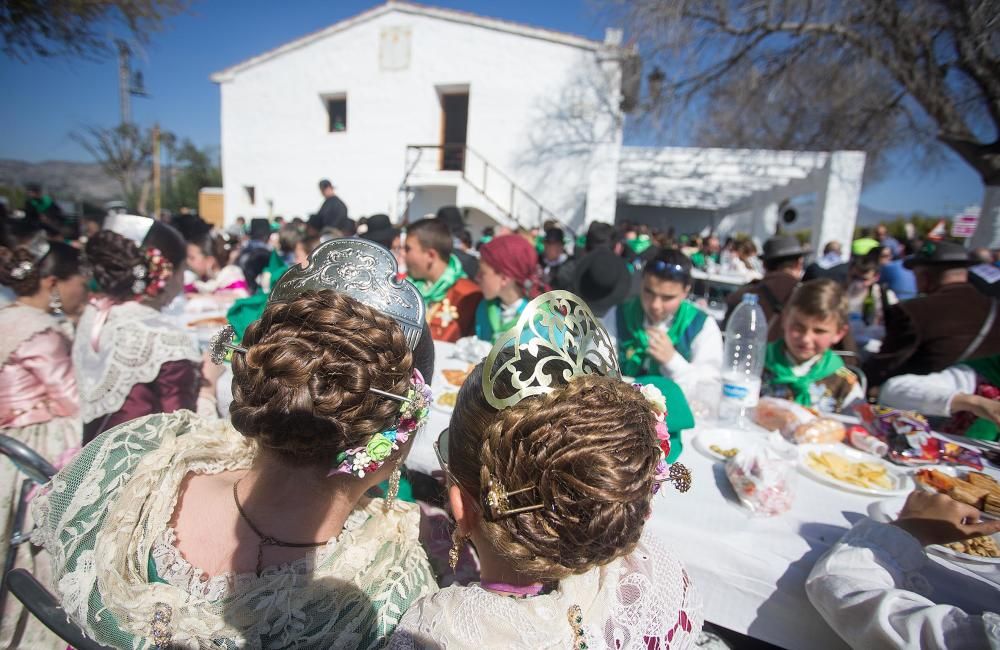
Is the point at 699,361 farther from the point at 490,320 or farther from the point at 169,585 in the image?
the point at 169,585

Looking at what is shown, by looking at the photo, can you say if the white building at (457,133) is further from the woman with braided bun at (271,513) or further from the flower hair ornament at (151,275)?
the woman with braided bun at (271,513)

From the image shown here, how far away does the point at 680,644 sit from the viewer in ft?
3.48

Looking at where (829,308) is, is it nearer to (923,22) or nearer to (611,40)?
(923,22)

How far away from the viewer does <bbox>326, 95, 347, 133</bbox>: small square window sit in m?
18.0

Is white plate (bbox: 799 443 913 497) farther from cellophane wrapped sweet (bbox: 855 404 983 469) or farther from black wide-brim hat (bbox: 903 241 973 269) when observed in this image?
black wide-brim hat (bbox: 903 241 973 269)

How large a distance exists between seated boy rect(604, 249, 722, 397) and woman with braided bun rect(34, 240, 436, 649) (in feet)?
6.09

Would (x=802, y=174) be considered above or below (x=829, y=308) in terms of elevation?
above

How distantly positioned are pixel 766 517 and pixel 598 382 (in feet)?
3.75

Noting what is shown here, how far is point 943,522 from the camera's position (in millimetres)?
1383

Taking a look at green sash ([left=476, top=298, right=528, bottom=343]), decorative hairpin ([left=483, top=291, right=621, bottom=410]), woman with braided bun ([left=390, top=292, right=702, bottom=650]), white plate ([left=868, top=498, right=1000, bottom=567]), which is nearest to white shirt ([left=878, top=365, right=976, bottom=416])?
white plate ([left=868, top=498, right=1000, bottom=567])

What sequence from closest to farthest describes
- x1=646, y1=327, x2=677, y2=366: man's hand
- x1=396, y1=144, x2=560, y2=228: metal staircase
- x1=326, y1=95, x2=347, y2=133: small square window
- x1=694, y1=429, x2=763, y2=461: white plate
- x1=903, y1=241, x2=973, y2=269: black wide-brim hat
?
1. x1=694, y1=429, x2=763, y2=461: white plate
2. x1=646, y1=327, x2=677, y2=366: man's hand
3. x1=903, y1=241, x2=973, y2=269: black wide-brim hat
4. x1=396, y1=144, x2=560, y2=228: metal staircase
5. x1=326, y1=95, x2=347, y2=133: small square window

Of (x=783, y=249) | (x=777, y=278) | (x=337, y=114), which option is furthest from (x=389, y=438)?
(x=337, y=114)

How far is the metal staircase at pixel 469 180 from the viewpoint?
15.8m

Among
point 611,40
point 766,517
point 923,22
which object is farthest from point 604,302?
point 611,40
